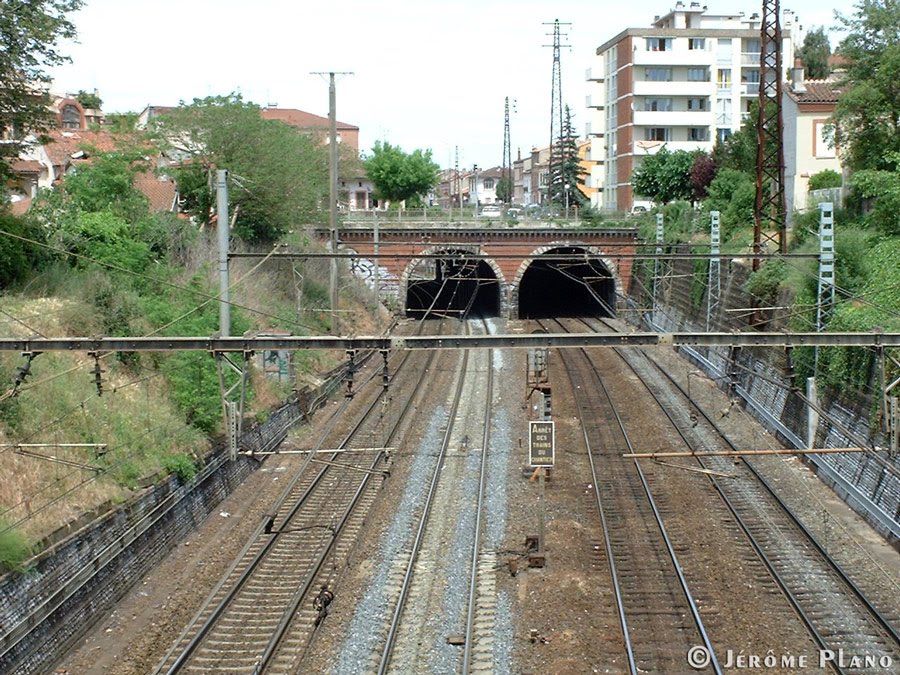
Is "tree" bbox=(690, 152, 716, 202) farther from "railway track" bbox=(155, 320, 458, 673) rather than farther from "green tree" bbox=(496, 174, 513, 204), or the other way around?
"railway track" bbox=(155, 320, 458, 673)

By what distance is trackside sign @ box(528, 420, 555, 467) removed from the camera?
46.0 ft

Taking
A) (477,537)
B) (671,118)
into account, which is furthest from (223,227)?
(671,118)

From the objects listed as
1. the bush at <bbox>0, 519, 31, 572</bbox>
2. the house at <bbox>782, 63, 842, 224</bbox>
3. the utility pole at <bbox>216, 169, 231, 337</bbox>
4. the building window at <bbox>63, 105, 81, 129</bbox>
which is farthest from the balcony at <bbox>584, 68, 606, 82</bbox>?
the bush at <bbox>0, 519, 31, 572</bbox>

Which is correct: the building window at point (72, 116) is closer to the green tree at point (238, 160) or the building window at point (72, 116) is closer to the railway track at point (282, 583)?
the green tree at point (238, 160)

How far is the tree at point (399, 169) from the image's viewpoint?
65.4 m

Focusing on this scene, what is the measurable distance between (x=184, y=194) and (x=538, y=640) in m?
23.9

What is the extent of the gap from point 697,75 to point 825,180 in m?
25.9

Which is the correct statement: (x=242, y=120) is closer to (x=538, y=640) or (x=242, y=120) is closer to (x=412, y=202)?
(x=538, y=640)

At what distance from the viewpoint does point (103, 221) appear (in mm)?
24016

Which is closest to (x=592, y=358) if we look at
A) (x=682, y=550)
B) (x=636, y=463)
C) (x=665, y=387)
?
(x=665, y=387)

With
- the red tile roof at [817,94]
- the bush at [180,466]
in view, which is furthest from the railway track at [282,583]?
the red tile roof at [817,94]

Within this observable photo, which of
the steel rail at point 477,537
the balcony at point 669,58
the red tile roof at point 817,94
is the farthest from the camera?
the balcony at point 669,58

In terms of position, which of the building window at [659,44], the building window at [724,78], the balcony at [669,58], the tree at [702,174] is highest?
the building window at [659,44]

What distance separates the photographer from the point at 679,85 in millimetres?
58250
